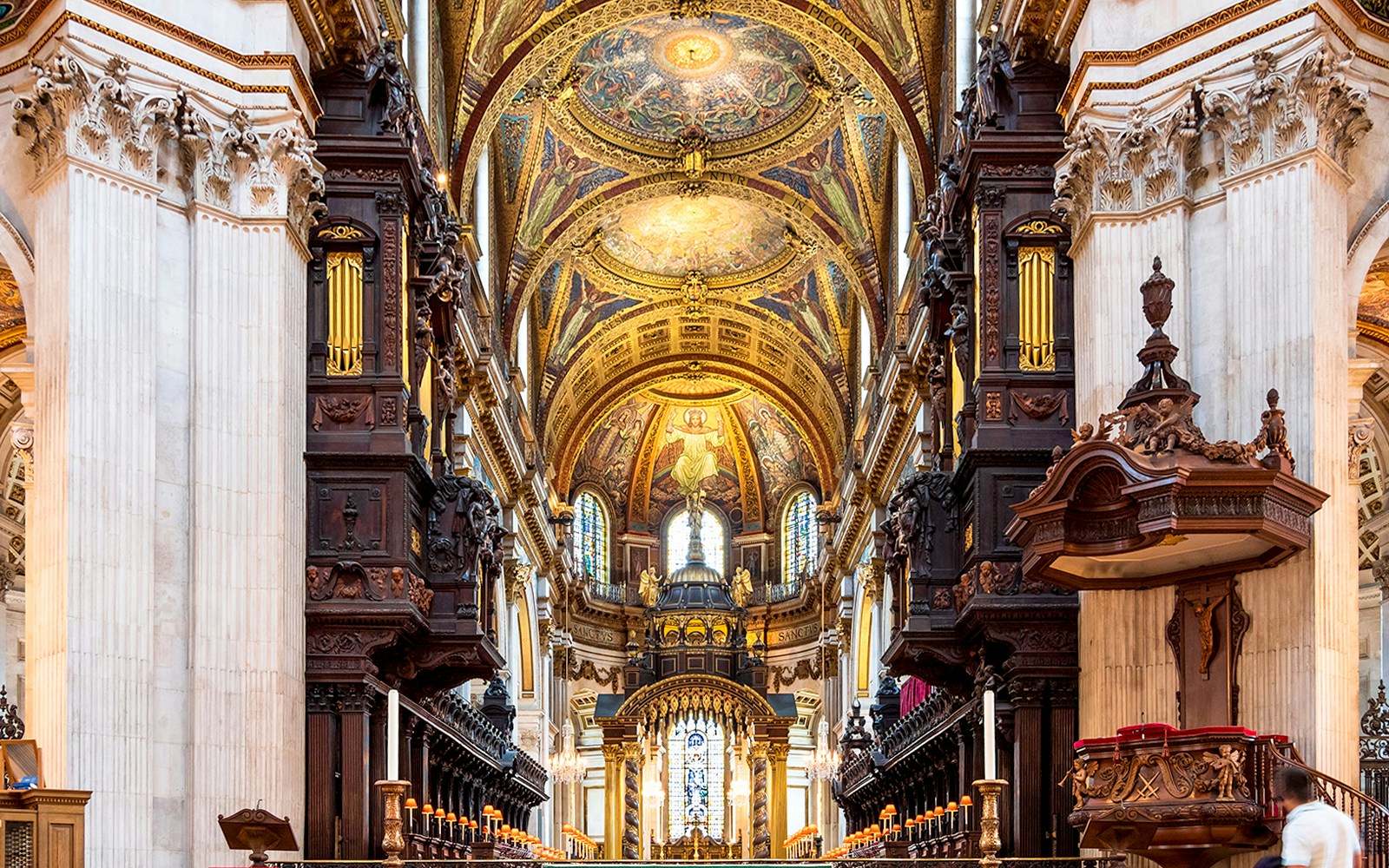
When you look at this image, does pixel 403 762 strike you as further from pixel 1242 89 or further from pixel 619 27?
pixel 619 27

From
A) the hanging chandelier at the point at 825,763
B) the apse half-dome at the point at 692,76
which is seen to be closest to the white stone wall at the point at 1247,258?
the apse half-dome at the point at 692,76

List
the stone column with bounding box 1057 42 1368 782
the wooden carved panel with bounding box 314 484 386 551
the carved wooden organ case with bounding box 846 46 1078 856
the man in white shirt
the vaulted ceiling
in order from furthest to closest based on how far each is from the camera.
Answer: the vaulted ceiling → the wooden carved panel with bounding box 314 484 386 551 → the carved wooden organ case with bounding box 846 46 1078 856 → the stone column with bounding box 1057 42 1368 782 → the man in white shirt

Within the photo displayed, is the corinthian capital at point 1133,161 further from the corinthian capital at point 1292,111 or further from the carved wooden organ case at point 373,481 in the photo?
the carved wooden organ case at point 373,481

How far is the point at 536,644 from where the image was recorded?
45.0 metres

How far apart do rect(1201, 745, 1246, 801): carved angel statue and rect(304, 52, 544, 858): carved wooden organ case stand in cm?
905

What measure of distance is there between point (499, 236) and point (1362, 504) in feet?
66.4

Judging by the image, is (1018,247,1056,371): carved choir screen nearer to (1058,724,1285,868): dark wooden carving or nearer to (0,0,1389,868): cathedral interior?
(0,0,1389,868): cathedral interior

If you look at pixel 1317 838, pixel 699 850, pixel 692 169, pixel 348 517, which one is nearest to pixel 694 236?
pixel 692 169

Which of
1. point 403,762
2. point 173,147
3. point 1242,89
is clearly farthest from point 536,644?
point 1242,89

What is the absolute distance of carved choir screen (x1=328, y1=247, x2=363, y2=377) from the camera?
19656 mm

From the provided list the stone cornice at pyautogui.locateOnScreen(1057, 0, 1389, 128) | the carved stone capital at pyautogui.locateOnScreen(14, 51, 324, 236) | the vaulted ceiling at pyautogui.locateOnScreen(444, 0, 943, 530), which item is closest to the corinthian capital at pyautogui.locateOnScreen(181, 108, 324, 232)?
the carved stone capital at pyautogui.locateOnScreen(14, 51, 324, 236)

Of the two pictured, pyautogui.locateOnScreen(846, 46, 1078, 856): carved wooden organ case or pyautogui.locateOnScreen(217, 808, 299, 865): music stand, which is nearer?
pyautogui.locateOnScreen(217, 808, 299, 865): music stand

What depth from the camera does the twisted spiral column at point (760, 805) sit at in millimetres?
47719

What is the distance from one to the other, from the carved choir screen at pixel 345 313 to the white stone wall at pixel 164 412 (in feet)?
2.75
